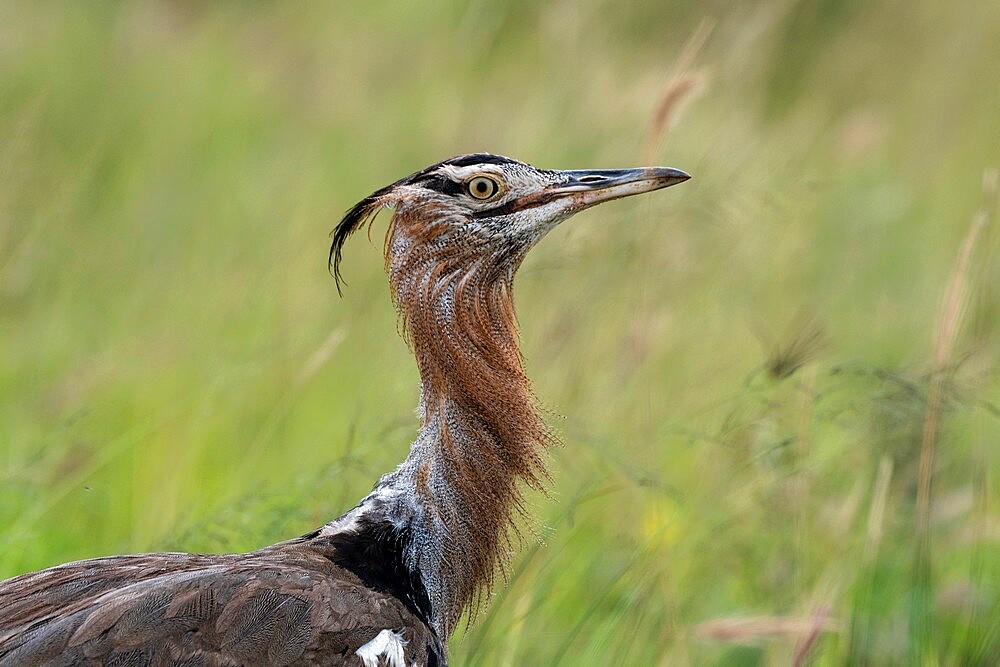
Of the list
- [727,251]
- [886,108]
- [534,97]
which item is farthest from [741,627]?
[886,108]

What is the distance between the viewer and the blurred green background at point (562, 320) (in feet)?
10.7

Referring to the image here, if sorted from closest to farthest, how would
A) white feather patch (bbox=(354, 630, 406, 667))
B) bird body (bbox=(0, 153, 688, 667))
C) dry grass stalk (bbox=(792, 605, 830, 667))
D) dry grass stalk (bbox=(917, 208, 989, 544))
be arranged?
white feather patch (bbox=(354, 630, 406, 667)) → bird body (bbox=(0, 153, 688, 667)) → dry grass stalk (bbox=(792, 605, 830, 667)) → dry grass stalk (bbox=(917, 208, 989, 544))

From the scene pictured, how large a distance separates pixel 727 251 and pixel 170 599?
2.54 meters

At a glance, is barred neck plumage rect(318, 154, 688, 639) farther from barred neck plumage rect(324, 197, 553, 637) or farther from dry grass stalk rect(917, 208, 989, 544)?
dry grass stalk rect(917, 208, 989, 544)

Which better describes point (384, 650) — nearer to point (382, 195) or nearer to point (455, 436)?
point (455, 436)

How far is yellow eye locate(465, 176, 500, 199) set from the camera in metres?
2.64

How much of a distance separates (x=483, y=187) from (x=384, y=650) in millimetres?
859

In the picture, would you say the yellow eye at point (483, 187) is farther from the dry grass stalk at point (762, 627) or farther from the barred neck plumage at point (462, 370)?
the dry grass stalk at point (762, 627)

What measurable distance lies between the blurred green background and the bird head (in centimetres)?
49

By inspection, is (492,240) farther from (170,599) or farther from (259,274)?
(259,274)

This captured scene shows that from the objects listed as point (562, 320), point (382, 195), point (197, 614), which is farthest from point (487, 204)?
point (562, 320)

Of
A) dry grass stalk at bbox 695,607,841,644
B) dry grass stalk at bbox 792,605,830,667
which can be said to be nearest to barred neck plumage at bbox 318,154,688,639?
dry grass stalk at bbox 695,607,841,644

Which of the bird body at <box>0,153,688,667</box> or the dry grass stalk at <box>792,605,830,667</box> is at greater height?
the bird body at <box>0,153,688,667</box>

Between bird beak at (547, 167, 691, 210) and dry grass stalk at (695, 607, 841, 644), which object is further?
dry grass stalk at (695, 607, 841, 644)
